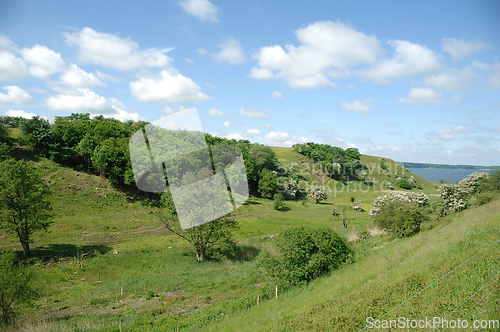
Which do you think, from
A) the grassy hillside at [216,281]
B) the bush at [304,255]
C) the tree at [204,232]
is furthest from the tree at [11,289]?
the bush at [304,255]

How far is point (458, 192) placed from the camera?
127 ft

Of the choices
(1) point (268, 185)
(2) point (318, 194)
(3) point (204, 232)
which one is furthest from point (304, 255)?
(1) point (268, 185)

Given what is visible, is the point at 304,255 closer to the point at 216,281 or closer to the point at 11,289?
the point at 216,281

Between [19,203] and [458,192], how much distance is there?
2251 inches

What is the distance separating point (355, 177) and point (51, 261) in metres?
129

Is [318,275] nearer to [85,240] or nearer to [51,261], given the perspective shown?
[51,261]

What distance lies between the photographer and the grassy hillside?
28.0ft

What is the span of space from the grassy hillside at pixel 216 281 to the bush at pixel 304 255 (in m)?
0.87

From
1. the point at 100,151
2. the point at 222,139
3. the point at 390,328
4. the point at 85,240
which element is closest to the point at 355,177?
the point at 222,139

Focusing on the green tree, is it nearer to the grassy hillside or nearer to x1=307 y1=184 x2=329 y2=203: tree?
x1=307 y1=184 x2=329 y2=203: tree

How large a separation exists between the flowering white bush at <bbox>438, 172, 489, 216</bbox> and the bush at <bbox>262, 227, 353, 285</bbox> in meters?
26.9

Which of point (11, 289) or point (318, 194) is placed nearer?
point (11, 289)

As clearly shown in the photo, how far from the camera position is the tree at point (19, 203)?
2366cm

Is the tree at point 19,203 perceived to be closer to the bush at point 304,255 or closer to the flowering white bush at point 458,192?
the bush at point 304,255
